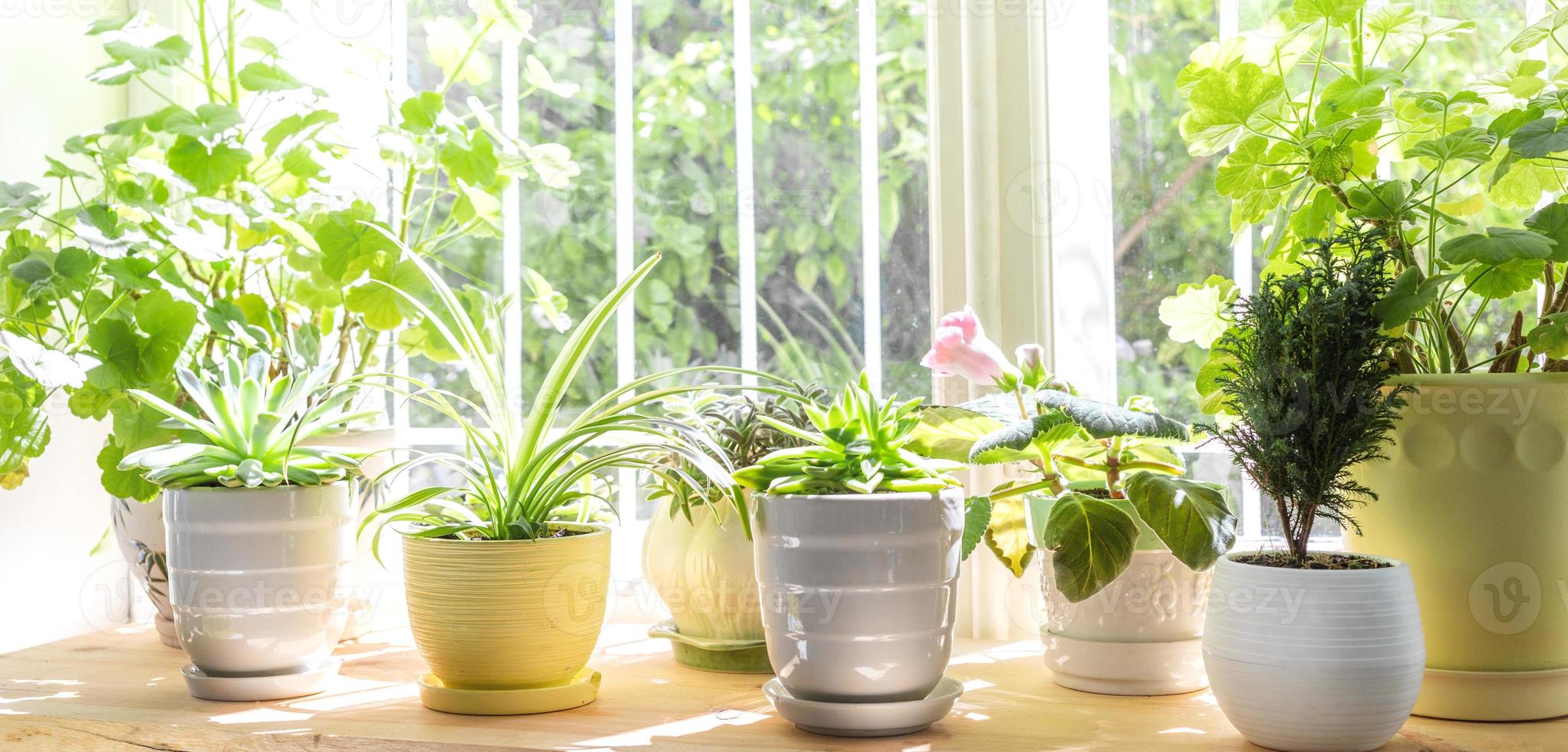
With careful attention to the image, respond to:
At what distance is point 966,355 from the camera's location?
108 cm

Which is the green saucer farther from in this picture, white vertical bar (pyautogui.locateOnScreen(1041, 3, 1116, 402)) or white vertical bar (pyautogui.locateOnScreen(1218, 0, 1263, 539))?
white vertical bar (pyautogui.locateOnScreen(1218, 0, 1263, 539))

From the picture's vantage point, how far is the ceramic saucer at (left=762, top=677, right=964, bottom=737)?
881mm

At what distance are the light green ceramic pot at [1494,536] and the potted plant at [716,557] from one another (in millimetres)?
520

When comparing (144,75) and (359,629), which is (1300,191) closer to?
(359,629)

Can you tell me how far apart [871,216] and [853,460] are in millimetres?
565

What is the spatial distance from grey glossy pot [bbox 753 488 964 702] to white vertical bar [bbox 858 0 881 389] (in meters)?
0.53

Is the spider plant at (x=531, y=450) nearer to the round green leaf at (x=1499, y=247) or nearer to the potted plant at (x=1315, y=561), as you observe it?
the potted plant at (x=1315, y=561)

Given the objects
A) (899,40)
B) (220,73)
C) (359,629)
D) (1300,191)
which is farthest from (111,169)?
(1300,191)

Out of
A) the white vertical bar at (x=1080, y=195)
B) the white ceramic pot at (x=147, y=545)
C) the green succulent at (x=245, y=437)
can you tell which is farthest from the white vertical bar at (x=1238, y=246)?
the white ceramic pot at (x=147, y=545)

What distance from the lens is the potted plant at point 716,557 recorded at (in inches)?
43.9

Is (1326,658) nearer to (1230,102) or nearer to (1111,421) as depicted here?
(1111,421)

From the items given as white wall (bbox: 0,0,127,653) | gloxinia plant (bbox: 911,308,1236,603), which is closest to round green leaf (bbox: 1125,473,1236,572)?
gloxinia plant (bbox: 911,308,1236,603)

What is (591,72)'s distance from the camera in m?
1.50

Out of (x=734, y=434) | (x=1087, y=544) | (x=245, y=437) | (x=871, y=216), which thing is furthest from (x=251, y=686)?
(x=871, y=216)
